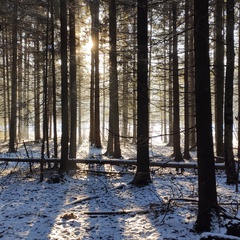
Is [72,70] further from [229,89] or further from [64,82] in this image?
[229,89]

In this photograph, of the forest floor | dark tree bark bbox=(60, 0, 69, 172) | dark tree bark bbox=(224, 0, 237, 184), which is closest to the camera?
the forest floor

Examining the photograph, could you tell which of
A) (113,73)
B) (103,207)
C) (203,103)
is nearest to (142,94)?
(103,207)

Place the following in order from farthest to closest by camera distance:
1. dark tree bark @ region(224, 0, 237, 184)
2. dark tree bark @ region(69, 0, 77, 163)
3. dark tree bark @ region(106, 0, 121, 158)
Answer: dark tree bark @ region(106, 0, 121, 158) < dark tree bark @ region(69, 0, 77, 163) < dark tree bark @ region(224, 0, 237, 184)

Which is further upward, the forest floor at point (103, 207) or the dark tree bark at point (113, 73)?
→ the dark tree bark at point (113, 73)

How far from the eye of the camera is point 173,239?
5.40 metres

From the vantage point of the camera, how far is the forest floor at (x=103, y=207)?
5832mm

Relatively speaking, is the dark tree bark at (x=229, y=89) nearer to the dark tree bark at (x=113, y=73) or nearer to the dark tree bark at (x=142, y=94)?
the dark tree bark at (x=142, y=94)

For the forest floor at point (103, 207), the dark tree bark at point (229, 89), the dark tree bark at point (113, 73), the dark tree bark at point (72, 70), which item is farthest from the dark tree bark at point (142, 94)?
the dark tree bark at point (72, 70)

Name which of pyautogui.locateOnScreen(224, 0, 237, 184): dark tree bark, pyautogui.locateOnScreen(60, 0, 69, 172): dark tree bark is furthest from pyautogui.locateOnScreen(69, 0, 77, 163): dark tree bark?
pyautogui.locateOnScreen(224, 0, 237, 184): dark tree bark

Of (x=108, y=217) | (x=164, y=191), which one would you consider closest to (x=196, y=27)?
(x=108, y=217)

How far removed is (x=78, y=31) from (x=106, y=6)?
6.97 ft

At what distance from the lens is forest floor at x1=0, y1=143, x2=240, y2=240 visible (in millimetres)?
5832

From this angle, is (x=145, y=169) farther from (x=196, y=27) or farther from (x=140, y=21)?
(x=196, y=27)

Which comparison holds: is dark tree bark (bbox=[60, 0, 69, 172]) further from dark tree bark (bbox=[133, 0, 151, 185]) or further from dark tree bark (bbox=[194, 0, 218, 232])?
dark tree bark (bbox=[194, 0, 218, 232])
